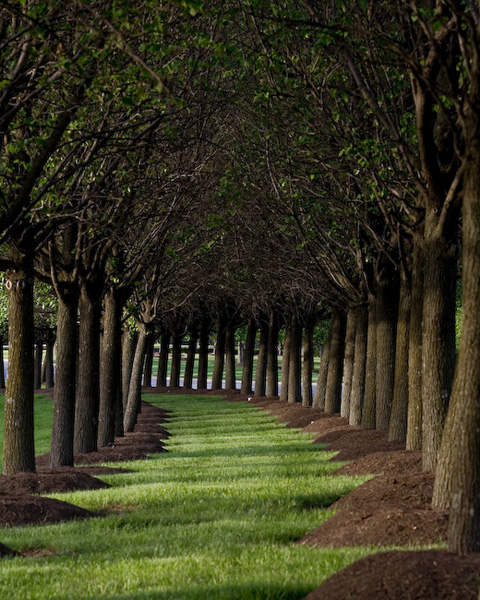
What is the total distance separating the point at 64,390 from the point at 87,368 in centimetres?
209

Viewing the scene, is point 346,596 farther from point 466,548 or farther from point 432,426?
point 432,426

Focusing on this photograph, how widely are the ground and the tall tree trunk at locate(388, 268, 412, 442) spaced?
1.19 feet

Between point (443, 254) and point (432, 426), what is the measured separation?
8.31 ft

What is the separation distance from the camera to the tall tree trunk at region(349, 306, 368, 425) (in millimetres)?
24641

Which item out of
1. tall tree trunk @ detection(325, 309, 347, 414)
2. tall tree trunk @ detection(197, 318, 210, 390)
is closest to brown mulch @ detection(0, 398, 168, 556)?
tall tree trunk @ detection(325, 309, 347, 414)

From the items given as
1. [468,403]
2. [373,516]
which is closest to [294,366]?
[373,516]

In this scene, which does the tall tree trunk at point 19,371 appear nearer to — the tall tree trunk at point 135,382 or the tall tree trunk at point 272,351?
the tall tree trunk at point 135,382

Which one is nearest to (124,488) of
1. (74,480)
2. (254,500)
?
(74,480)

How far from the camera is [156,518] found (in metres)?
12.0

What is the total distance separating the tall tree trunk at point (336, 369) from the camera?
99.8ft

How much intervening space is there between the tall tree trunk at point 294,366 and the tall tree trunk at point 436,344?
88.1 feet

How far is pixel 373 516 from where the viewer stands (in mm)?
9961

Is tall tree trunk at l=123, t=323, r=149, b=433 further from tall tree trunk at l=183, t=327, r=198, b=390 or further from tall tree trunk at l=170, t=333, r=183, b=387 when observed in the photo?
tall tree trunk at l=183, t=327, r=198, b=390

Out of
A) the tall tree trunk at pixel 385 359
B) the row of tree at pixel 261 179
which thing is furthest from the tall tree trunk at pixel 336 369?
the tall tree trunk at pixel 385 359
